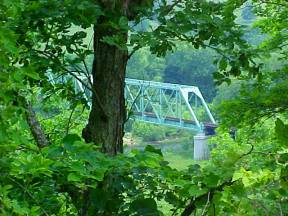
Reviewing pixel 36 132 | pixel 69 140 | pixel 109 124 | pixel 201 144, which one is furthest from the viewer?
pixel 201 144

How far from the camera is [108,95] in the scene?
234 cm

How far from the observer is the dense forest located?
1237mm

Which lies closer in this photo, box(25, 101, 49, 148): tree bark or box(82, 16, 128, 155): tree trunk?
box(82, 16, 128, 155): tree trunk

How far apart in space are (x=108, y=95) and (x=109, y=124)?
0.13 m

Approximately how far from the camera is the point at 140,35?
77.2 inches

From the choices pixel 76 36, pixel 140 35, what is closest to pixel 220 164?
pixel 140 35

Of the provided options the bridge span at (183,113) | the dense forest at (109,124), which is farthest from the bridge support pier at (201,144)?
the dense forest at (109,124)

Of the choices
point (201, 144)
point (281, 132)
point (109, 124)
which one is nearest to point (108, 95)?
point (109, 124)

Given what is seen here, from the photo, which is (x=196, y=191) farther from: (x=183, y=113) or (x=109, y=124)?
(x=183, y=113)

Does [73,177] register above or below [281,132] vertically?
below

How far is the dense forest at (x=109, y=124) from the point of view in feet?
4.06

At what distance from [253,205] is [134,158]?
391 millimetres

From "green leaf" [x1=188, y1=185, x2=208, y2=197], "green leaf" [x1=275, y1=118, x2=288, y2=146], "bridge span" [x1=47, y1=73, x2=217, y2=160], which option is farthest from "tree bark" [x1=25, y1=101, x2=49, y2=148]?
"bridge span" [x1=47, y1=73, x2=217, y2=160]

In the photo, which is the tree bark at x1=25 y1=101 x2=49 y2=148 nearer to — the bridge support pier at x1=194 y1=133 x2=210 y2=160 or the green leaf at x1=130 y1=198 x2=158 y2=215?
the green leaf at x1=130 y1=198 x2=158 y2=215
